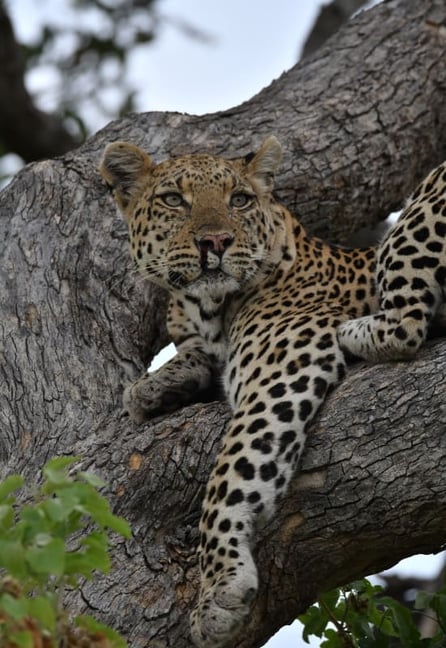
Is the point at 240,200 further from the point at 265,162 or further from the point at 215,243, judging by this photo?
the point at 215,243

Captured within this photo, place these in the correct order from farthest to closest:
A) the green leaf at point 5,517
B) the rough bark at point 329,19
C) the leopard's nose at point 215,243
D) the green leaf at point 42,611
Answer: the rough bark at point 329,19
the leopard's nose at point 215,243
the green leaf at point 5,517
the green leaf at point 42,611

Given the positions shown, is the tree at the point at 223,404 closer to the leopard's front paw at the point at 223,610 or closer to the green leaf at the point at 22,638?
the leopard's front paw at the point at 223,610

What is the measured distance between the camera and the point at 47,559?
4.16 meters

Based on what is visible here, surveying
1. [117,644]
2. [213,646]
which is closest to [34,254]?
[213,646]

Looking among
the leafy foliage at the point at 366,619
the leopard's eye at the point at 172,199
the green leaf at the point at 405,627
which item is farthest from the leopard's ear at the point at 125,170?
the green leaf at the point at 405,627

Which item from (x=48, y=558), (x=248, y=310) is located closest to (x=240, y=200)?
(x=248, y=310)

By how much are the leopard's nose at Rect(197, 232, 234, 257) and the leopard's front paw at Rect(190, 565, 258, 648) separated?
227 centimetres

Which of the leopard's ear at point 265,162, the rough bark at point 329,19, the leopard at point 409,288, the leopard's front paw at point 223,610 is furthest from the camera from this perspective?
the rough bark at point 329,19

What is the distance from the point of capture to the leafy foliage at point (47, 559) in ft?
13.6

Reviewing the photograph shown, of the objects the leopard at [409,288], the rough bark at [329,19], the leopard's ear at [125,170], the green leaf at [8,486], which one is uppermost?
the rough bark at [329,19]

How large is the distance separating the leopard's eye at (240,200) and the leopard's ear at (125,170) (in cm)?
70

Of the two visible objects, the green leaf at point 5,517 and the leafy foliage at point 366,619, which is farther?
the leafy foliage at point 366,619

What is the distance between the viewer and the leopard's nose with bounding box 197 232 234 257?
8.26m

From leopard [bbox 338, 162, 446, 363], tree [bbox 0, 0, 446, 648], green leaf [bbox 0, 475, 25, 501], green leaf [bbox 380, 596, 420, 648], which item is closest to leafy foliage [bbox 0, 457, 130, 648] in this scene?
green leaf [bbox 0, 475, 25, 501]
